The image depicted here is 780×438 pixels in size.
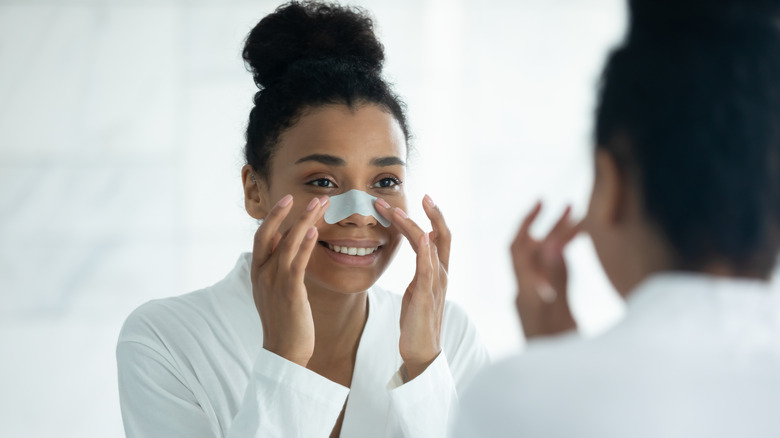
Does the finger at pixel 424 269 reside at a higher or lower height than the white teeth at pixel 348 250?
lower

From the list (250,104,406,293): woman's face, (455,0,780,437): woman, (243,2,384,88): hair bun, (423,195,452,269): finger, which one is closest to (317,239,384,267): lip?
(250,104,406,293): woman's face

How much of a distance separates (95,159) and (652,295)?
7.33 ft

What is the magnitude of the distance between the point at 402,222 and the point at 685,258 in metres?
0.71

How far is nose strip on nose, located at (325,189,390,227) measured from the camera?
126 centimetres

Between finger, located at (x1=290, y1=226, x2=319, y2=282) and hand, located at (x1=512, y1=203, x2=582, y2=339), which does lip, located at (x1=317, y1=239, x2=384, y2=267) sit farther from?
hand, located at (x1=512, y1=203, x2=582, y2=339)

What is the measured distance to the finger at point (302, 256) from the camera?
1106 mm

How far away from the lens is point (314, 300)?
138cm

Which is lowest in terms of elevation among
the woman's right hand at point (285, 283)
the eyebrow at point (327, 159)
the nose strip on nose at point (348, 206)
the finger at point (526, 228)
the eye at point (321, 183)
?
the finger at point (526, 228)

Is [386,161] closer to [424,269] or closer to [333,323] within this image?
[424,269]

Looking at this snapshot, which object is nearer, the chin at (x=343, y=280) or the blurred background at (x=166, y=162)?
the chin at (x=343, y=280)

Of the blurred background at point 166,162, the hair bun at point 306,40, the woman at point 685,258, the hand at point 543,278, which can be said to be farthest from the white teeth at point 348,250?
the blurred background at point 166,162

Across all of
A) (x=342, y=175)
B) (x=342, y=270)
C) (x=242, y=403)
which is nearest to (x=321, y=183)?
(x=342, y=175)

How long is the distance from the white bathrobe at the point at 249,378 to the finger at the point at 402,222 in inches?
7.4

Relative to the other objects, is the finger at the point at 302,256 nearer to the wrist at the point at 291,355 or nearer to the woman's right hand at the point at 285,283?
the woman's right hand at the point at 285,283
